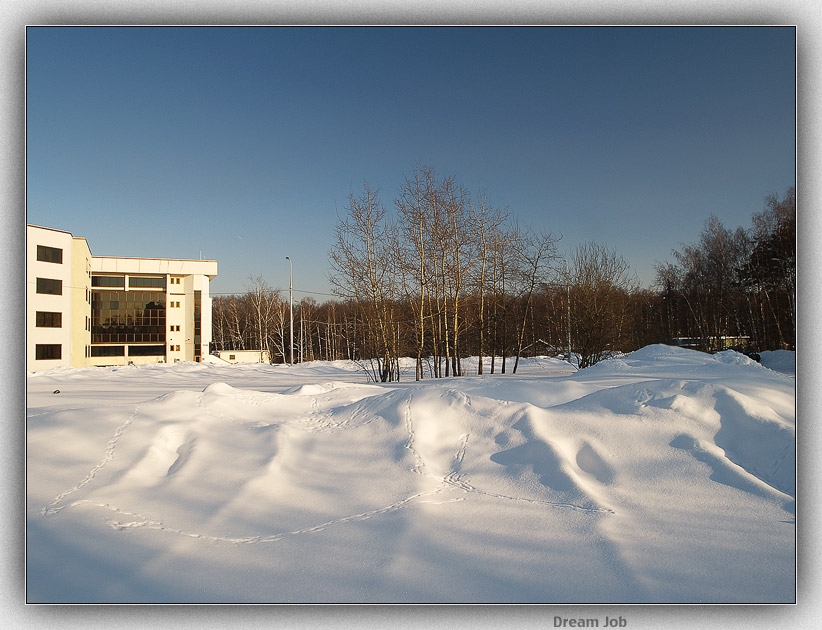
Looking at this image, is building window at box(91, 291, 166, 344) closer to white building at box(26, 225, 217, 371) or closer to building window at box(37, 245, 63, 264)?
white building at box(26, 225, 217, 371)

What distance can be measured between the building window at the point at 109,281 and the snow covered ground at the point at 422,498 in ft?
80.7

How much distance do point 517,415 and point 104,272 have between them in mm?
27655

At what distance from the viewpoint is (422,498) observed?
103 inches

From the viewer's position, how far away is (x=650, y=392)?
346cm

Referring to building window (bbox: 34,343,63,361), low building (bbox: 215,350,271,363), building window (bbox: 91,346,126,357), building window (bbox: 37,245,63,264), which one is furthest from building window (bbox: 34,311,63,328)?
low building (bbox: 215,350,271,363)

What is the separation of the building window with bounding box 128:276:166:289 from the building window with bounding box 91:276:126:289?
0.39 metres

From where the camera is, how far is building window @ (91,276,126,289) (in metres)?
23.3

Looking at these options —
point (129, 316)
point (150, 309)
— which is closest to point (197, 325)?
point (150, 309)

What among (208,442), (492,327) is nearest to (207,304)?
(492,327)

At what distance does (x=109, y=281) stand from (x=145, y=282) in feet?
5.79

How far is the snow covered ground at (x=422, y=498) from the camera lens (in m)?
2.04

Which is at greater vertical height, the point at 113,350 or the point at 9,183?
the point at 9,183

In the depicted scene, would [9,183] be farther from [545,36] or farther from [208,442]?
[545,36]

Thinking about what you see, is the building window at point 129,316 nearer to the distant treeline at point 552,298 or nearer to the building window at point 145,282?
the building window at point 145,282
